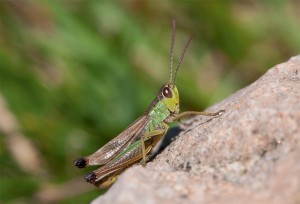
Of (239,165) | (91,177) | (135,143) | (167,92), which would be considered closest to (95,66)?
(167,92)

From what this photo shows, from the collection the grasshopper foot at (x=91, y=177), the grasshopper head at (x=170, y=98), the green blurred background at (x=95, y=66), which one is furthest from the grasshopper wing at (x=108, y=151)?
the green blurred background at (x=95, y=66)

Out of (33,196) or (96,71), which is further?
(96,71)

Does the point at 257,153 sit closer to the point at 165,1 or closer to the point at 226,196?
the point at 226,196

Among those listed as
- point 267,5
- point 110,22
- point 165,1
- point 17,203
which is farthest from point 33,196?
point 267,5

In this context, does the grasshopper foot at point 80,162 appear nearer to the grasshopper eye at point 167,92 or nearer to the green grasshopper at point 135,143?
the green grasshopper at point 135,143

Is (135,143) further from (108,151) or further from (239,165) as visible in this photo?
(239,165)

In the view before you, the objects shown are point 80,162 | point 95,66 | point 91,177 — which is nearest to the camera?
point 91,177
